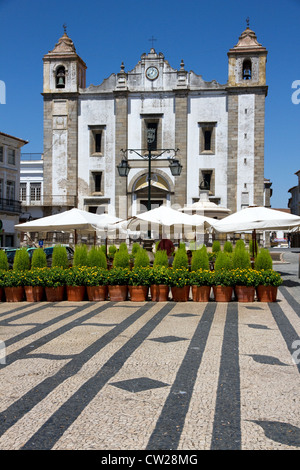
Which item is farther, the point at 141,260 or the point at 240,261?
the point at 141,260

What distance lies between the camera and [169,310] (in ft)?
34.0

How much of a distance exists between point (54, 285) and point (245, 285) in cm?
416

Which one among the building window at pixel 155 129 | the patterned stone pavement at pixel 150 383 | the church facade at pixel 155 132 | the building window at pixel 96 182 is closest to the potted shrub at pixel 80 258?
the patterned stone pavement at pixel 150 383

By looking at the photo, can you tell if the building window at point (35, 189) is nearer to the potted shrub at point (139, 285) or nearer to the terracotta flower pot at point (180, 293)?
the potted shrub at point (139, 285)

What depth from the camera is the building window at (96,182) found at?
39062 mm

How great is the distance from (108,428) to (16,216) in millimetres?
39650

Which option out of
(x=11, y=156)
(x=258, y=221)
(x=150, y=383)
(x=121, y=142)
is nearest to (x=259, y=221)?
(x=258, y=221)

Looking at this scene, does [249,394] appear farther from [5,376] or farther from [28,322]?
[28,322]

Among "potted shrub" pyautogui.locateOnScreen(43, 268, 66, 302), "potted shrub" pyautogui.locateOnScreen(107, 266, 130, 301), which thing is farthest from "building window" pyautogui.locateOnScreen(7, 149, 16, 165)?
"potted shrub" pyautogui.locateOnScreen(107, 266, 130, 301)

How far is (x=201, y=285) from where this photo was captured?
1161 centimetres

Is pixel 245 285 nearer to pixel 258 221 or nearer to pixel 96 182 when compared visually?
pixel 258 221

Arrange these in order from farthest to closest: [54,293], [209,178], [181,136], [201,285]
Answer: [209,178]
[181,136]
[54,293]
[201,285]

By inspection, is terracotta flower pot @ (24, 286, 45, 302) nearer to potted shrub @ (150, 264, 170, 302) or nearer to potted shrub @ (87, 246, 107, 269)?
potted shrub @ (87, 246, 107, 269)

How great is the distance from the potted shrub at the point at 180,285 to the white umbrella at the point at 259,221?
3.80m
